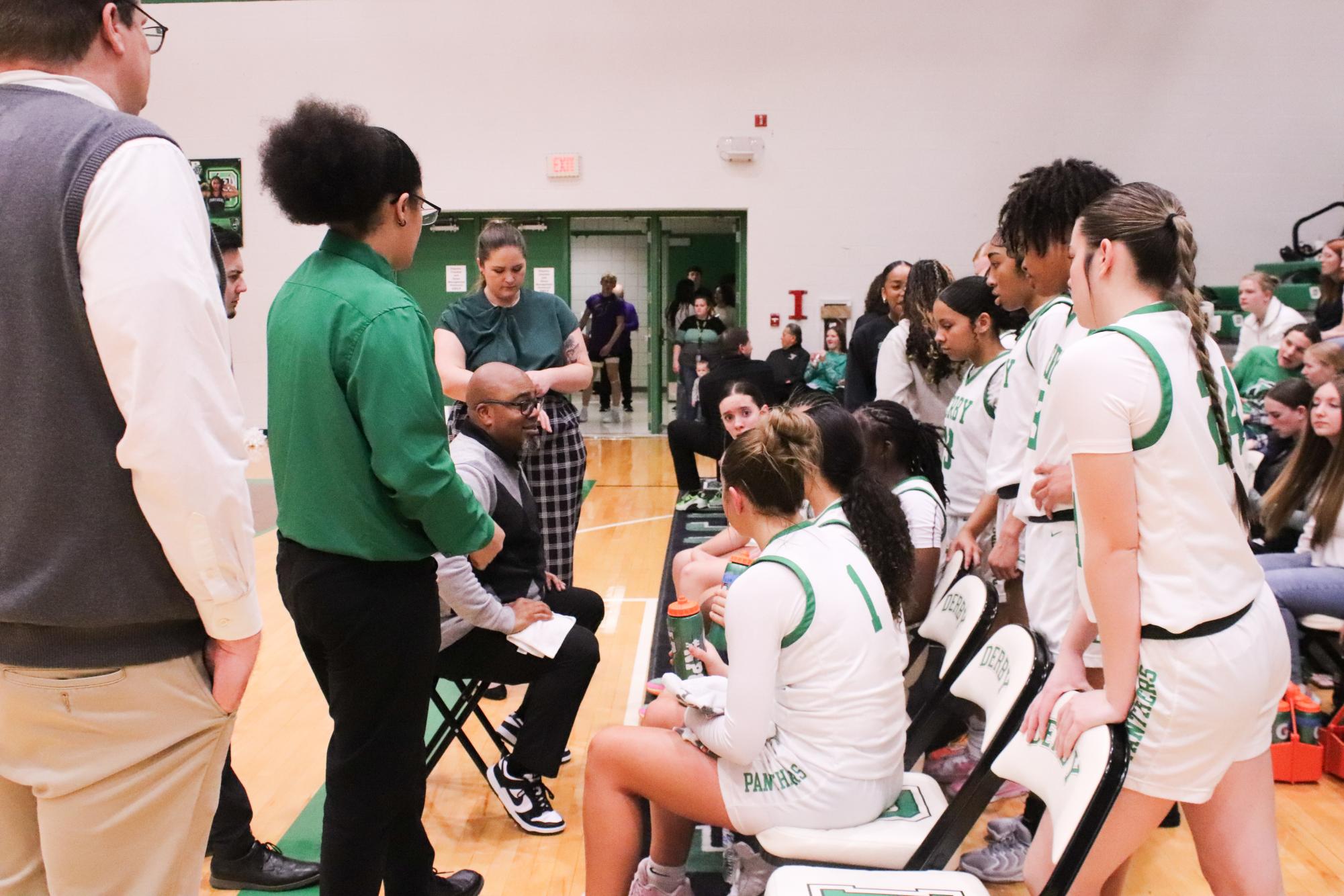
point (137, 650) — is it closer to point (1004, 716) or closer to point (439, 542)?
point (439, 542)

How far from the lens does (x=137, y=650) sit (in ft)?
3.98

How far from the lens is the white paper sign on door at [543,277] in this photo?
10.0m

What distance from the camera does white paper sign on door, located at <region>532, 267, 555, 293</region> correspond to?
1005 centimetres

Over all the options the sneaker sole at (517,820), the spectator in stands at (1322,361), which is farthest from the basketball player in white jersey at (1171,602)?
the spectator in stands at (1322,361)

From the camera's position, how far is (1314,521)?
3.35m

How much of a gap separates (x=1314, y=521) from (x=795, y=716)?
2.49 m

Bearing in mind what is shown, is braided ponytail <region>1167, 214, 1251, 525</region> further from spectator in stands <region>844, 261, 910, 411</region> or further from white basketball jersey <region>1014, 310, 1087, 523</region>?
spectator in stands <region>844, 261, 910, 411</region>

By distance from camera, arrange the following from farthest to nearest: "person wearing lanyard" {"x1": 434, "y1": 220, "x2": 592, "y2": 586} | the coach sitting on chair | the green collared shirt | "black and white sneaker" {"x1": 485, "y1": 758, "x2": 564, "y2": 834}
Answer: "person wearing lanyard" {"x1": 434, "y1": 220, "x2": 592, "y2": 586}
"black and white sneaker" {"x1": 485, "y1": 758, "x2": 564, "y2": 834}
the coach sitting on chair
the green collared shirt

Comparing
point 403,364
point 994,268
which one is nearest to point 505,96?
point 994,268

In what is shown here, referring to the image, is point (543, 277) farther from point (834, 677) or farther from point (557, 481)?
point (834, 677)

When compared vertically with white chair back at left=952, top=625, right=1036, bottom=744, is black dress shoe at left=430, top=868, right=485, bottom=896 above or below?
below

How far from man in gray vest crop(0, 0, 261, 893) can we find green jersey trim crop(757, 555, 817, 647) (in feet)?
2.93

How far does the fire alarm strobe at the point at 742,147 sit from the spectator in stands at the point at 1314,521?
667 centimetres

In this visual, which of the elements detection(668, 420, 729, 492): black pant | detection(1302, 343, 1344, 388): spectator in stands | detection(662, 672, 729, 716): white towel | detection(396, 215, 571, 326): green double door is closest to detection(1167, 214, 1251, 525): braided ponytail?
detection(662, 672, 729, 716): white towel
